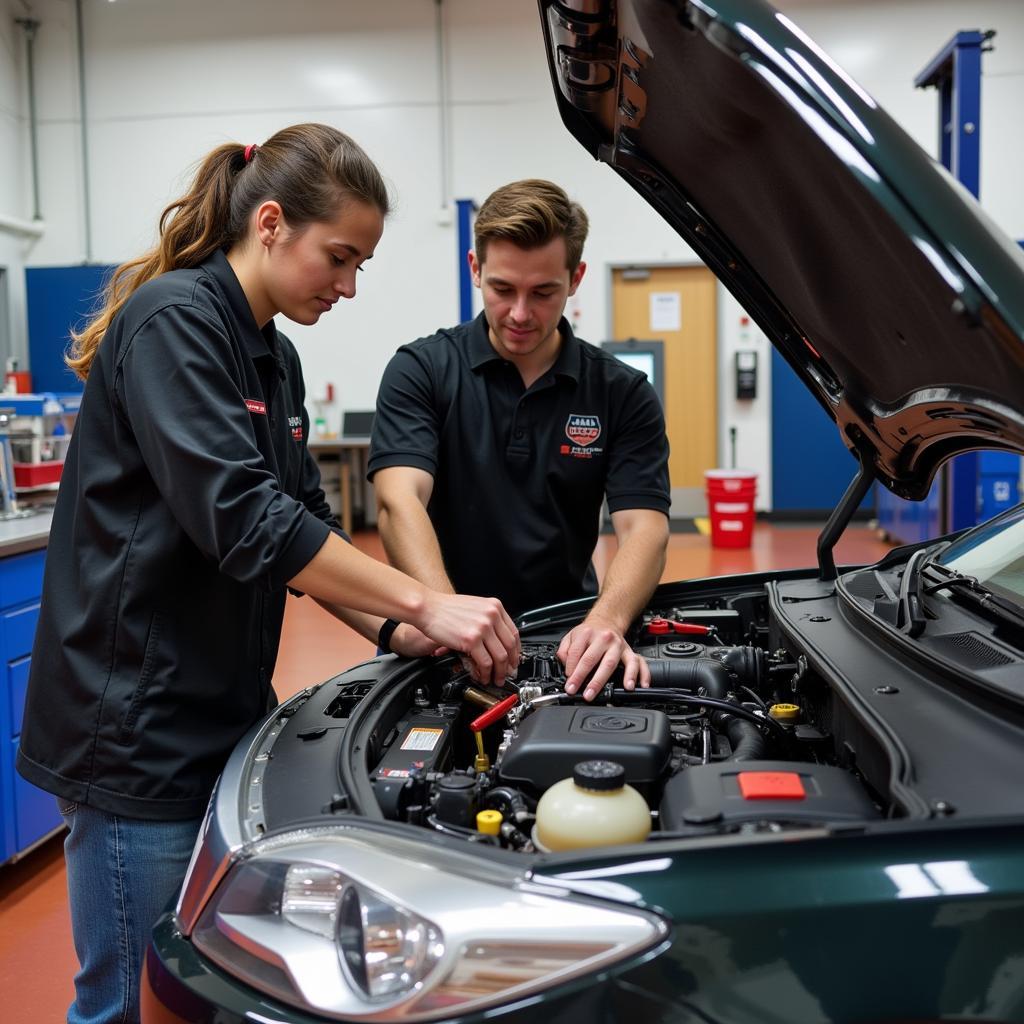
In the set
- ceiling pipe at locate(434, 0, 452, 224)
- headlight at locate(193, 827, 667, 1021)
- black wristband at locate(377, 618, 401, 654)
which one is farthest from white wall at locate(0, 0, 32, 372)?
headlight at locate(193, 827, 667, 1021)

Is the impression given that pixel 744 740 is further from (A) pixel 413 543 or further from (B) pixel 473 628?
(A) pixel 413 543

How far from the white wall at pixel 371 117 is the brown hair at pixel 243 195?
6.87 metres

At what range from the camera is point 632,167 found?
60.7 inches

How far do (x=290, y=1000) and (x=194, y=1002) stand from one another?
12cm

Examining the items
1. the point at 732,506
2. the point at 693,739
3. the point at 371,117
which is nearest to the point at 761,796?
the point at 693,739

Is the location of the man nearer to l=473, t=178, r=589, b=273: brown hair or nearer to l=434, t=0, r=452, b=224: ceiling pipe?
l=473, t=178, r=589, b=273: brown hair

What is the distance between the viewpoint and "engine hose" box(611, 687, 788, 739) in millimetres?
1281

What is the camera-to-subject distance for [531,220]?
1756 mm

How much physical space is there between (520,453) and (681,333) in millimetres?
6584

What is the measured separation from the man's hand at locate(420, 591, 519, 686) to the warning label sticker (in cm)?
12

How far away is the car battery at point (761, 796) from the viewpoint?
90cm

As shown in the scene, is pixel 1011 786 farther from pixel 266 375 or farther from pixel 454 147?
pixel 454 147

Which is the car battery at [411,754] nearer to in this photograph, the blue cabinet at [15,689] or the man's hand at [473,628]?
the man's hand at [473,628]

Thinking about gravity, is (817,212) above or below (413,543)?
above
